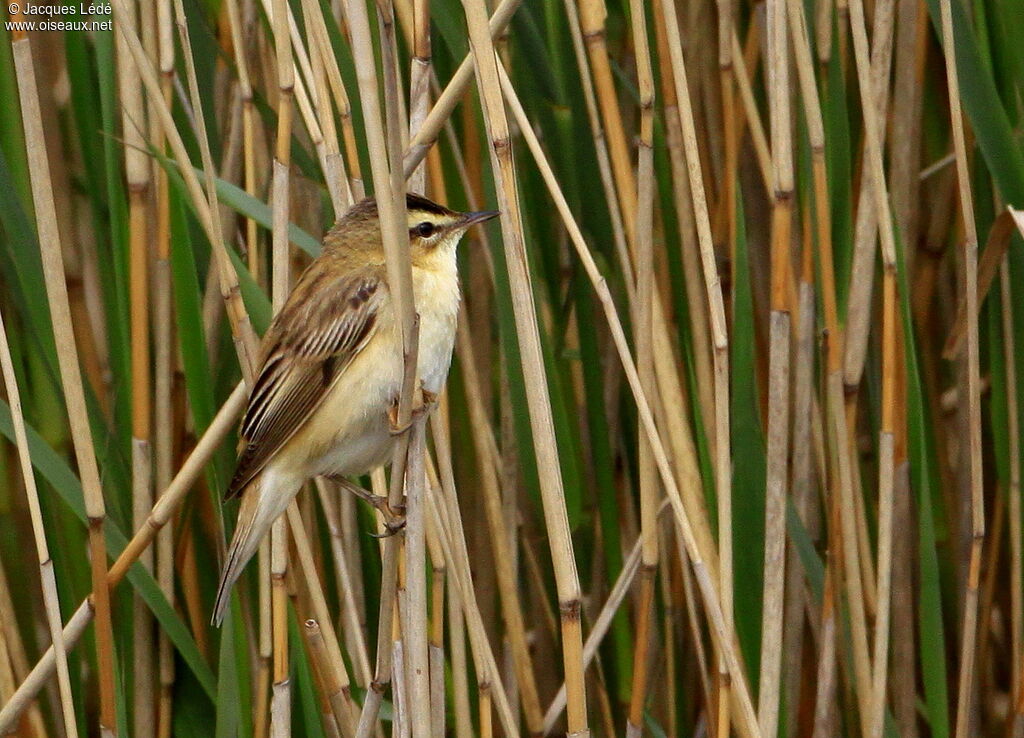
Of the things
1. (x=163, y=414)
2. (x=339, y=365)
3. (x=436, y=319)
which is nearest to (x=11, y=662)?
(x=163, y=414)

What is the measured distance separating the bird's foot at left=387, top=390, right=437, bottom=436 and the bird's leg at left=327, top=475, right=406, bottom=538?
14cm

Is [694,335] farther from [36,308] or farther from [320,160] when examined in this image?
[36,308]

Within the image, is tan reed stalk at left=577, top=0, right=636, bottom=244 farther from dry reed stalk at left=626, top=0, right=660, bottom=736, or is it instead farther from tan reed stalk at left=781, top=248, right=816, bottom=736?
tan reed stalk at left=781, top=248, right=816, bottom=736

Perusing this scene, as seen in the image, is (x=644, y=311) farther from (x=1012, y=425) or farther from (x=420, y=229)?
(x=1012, y=425)

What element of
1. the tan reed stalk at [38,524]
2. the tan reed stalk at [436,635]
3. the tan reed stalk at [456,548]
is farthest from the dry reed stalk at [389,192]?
the tan reed stalk at [38,524]

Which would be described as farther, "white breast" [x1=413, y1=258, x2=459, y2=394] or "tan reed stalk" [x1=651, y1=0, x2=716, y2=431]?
"tan reed stalk" [x1=651, y1=0, x2=716, y2=431]

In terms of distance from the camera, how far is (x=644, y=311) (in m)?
2.24

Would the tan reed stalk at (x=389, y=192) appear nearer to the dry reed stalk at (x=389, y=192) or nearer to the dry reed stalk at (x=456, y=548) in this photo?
the dry reed stalk at (x=389, y=192)

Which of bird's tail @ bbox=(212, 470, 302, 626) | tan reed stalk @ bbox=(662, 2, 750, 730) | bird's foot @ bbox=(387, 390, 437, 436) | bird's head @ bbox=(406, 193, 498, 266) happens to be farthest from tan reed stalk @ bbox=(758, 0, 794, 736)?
bird's tail @ bbox=(212, 470, 302, 626)

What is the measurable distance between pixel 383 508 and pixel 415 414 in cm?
44

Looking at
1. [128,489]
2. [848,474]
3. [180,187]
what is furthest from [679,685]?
[180,187]

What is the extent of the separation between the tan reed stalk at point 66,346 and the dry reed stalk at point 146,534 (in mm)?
63

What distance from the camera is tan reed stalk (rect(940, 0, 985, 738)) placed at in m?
2.21

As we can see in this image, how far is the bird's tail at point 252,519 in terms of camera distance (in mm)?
2195
